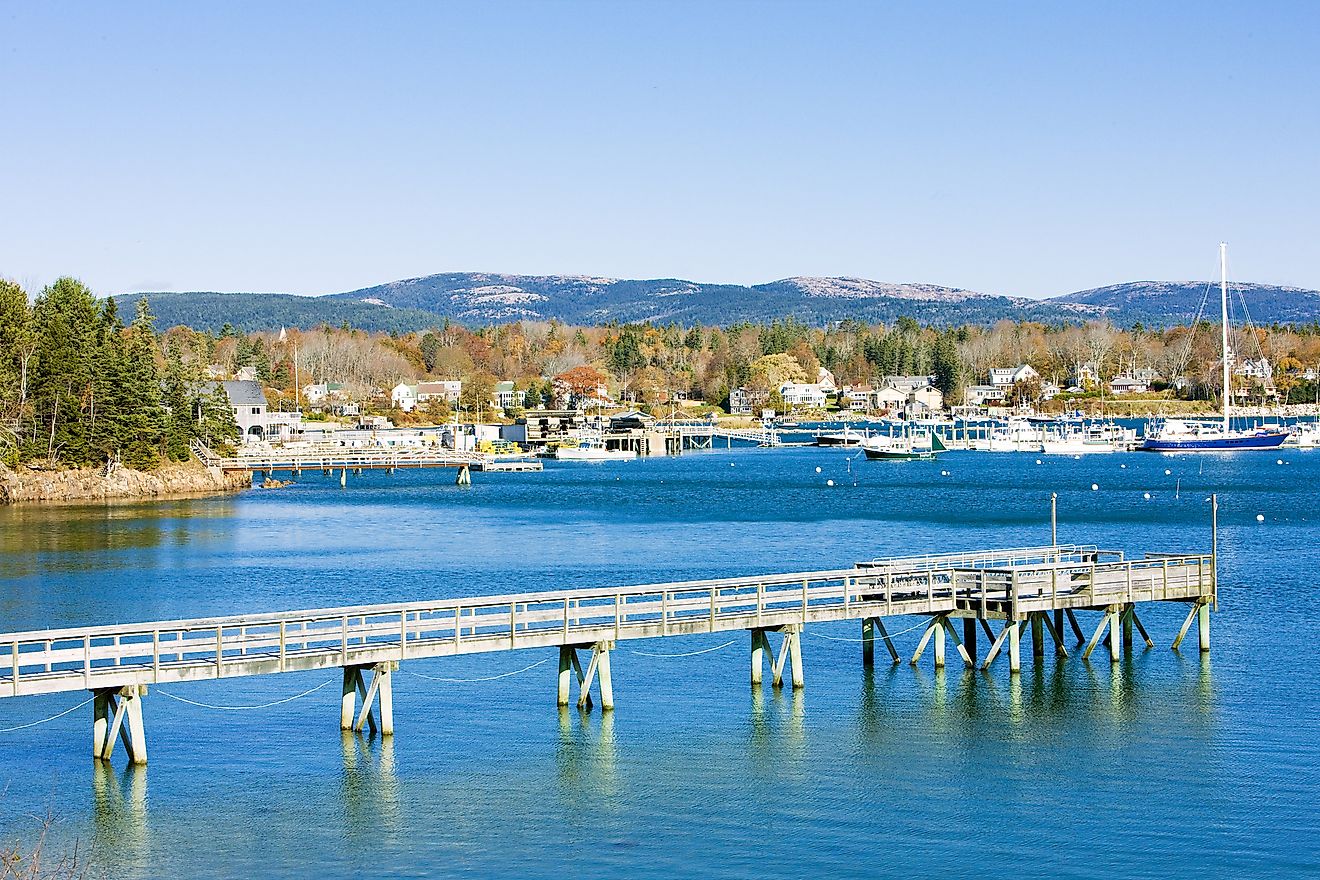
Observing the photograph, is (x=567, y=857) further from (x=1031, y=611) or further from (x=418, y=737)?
(x=1031, y=611)

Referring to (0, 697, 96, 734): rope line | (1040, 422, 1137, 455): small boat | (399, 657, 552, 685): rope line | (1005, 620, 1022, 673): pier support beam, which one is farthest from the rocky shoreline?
(1040, 422, 1137, 455): small boat

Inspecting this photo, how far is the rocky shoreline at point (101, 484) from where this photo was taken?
93.7m

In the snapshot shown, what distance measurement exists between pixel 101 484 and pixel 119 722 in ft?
239

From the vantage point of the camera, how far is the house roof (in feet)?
508

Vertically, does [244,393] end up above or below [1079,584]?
above

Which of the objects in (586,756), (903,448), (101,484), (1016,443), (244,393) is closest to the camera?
(586,756)

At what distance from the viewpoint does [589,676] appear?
33625 millimetres

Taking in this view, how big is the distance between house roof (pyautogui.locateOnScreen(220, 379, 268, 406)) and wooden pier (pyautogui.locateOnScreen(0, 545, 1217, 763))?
11416 centimetres

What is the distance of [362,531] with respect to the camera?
262 feet

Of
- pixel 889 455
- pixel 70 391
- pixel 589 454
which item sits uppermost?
pixel 70 391

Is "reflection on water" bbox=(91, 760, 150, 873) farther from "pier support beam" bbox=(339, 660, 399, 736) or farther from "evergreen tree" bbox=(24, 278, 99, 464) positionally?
"evergreen tree" bbox=(24, 278, 99, 464)

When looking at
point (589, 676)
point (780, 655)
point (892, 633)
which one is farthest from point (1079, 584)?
point (589, 676)

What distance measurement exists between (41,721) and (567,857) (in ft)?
46.4

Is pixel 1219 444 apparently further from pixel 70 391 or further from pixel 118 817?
pixel 118 817
